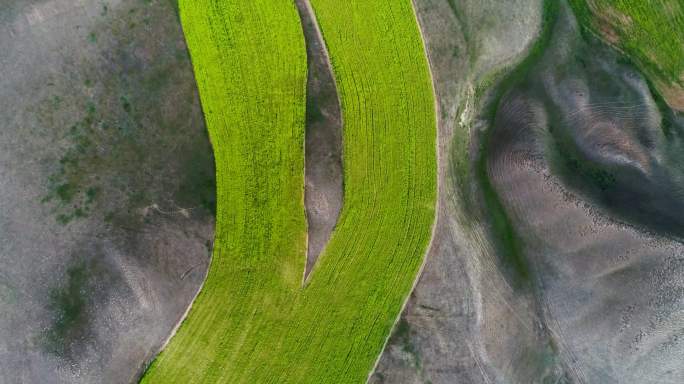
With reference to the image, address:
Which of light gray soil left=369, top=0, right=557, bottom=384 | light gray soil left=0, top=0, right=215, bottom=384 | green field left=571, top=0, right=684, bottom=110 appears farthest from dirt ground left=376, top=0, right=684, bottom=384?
light gray soil left=0, top=0, right=215, bottom=384

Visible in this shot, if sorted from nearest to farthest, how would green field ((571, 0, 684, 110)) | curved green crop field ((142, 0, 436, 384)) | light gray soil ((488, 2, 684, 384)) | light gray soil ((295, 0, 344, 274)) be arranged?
light gray soil ((488, 2, 684, 384))
curved green crop field ((142, 0, 436, 384))
light gray soil ((295, 0, 344, 274))
green field ((571, 0, 684, 110))

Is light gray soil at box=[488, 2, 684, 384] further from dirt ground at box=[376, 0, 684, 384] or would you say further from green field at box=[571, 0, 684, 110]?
green field at box=[571, 0, 684, 110]

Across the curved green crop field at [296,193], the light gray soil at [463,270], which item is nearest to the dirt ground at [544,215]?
the light gray soil at [463,270]

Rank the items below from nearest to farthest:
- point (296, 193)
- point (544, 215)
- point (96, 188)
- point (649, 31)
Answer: point (96, 188) → point (544, 215) → point (296, 193) → point (649, 31)

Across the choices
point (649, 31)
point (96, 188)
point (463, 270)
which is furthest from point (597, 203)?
point (96, 188)

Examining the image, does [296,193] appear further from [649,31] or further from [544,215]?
[649,31]
